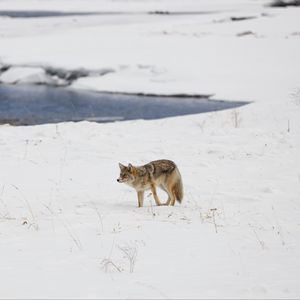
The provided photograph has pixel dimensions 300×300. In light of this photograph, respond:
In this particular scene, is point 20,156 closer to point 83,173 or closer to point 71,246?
point 83,173

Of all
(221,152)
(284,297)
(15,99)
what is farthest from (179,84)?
(284,297)

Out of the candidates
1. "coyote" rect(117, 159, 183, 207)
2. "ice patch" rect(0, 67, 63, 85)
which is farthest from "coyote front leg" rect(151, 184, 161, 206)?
"ice patch" rect(0, 67, 63, 85)

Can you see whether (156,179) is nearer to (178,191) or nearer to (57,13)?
(178,191)

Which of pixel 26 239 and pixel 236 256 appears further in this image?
pixel 26 239

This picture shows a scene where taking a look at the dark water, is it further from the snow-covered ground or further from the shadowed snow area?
the shadowed snow area

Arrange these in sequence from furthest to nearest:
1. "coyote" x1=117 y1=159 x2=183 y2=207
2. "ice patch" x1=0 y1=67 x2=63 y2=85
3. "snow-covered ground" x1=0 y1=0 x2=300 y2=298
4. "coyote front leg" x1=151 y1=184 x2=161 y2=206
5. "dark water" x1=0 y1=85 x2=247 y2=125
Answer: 1. "ice patch" x1=0 y1=67 x2=63 y2=85
2. "dark water" x1=0 y1=85 x2=247 y2=125
3. "coyote front leg" x1=151 y1=184 x2=161 y2=206
4. "coyote" x1=117 y1=159 x2=183 y2=207
5. "snow-covered ground" x1=0 y1=0 x2=300 y2=298

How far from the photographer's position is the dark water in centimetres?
2241

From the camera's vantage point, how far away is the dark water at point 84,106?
73.5 ft

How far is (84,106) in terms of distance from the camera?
2548cm

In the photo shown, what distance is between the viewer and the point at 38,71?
31.9 meters

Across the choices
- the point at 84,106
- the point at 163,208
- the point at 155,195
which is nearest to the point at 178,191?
the point at 155,195

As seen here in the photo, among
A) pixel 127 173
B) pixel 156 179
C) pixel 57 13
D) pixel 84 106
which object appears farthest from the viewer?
pixel 57 13

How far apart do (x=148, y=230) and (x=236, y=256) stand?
1412 millimetres

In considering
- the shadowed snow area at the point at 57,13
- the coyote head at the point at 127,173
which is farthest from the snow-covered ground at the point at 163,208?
the shadowed snow area at the point at 57,13
